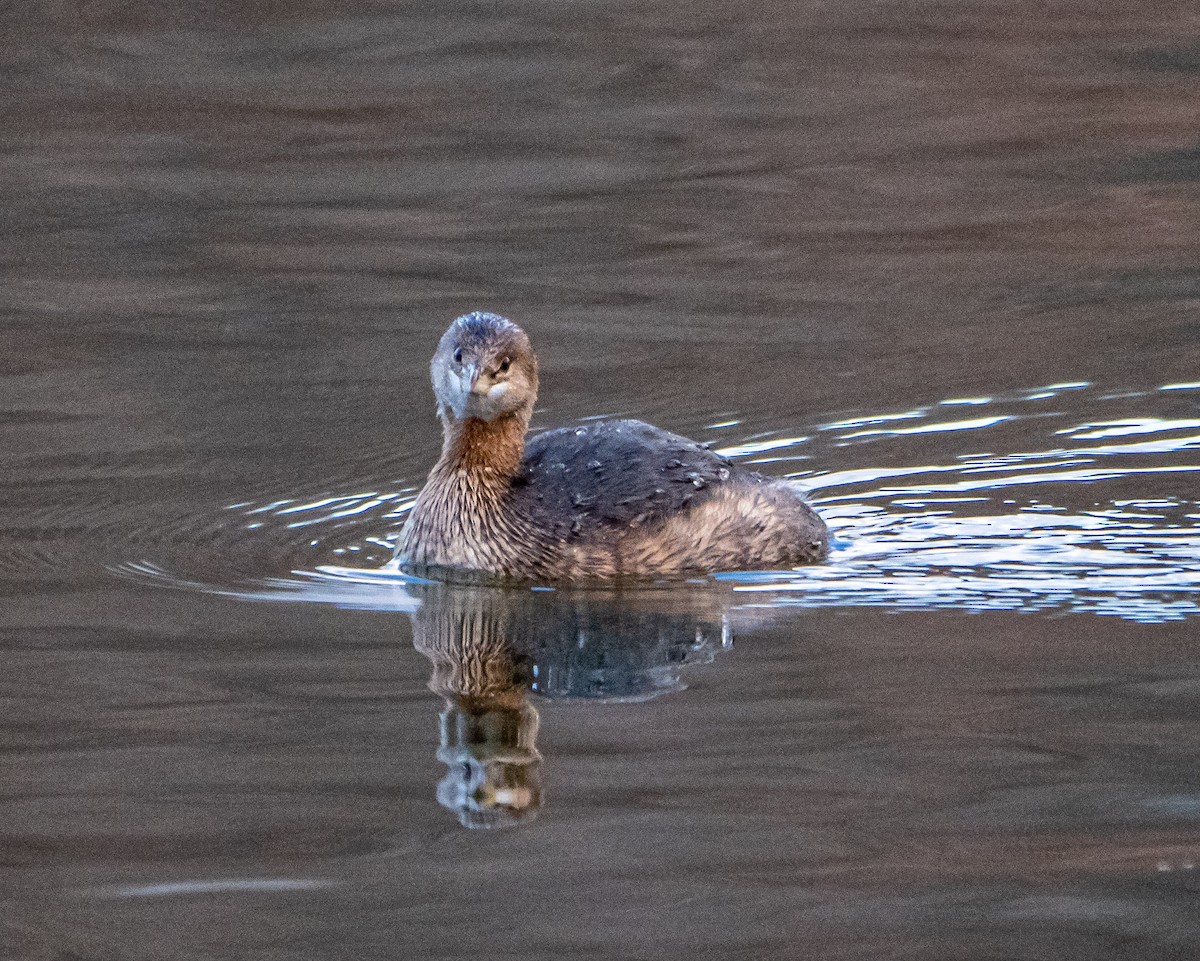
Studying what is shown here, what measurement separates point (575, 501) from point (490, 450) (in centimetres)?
50

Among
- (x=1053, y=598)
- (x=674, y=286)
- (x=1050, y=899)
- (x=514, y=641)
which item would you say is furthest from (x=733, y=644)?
(x=674, y=286)

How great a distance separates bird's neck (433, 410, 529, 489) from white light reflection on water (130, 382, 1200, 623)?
483mm

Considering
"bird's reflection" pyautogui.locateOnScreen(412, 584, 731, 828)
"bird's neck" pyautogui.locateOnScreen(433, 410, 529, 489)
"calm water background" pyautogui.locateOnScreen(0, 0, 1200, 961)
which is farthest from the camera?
"bird's neck" pyautogui.locateOnScreen(433, 410, 529, 489)

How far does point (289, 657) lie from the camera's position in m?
7.41

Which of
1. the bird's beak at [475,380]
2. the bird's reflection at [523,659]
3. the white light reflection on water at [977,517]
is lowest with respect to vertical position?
the bird's reflection at [523,659]

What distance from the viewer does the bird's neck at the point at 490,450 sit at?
8.91m

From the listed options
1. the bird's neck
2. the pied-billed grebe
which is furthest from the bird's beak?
the bird's neck

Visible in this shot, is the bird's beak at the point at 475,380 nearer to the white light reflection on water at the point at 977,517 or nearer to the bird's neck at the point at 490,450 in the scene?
the bird's neck at the point at 490,450

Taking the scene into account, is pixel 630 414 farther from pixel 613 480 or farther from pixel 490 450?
pixel 613 480

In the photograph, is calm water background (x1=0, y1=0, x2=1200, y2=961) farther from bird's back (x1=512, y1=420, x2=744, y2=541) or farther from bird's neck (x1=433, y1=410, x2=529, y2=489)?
bird's neck (x1=433, y1=410, x2=529, y2=489)

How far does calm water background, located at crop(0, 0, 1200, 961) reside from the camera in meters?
5.67

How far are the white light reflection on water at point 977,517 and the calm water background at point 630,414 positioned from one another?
32 millimetres

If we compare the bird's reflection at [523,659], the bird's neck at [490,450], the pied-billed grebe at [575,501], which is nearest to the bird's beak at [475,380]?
the pied-billed grebe at [575,501]

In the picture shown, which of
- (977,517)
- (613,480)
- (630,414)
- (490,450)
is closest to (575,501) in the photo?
(613,480)
